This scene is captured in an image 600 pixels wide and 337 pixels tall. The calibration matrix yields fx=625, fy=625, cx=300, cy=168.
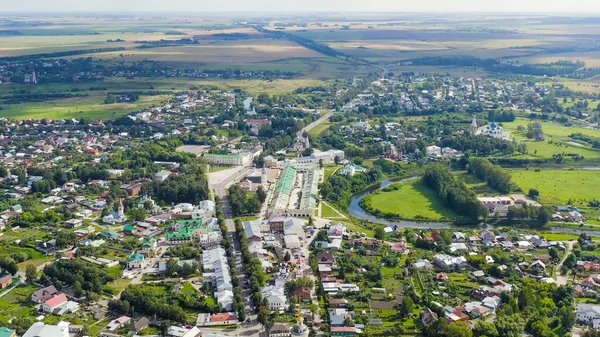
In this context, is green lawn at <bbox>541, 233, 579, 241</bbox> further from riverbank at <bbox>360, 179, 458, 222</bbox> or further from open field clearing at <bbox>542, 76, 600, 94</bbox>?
open field clearing at <bbox>542, 76, 600, 94</bbox>

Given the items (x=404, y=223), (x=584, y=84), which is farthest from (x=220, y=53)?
(x=404, y=223)

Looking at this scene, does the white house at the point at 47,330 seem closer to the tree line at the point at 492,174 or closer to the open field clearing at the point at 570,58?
the tree line at the point at 492,174

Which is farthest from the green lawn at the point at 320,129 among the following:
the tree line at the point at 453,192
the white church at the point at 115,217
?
the white church at the point at 115,217

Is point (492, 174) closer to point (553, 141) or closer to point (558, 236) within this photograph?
point (558, 236)

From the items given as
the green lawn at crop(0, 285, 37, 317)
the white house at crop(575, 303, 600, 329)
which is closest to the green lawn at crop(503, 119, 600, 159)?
the white house at crop(575, 303, 600, 329)

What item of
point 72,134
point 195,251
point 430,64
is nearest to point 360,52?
point 430,64

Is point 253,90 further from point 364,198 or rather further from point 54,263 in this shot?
point 54,263
